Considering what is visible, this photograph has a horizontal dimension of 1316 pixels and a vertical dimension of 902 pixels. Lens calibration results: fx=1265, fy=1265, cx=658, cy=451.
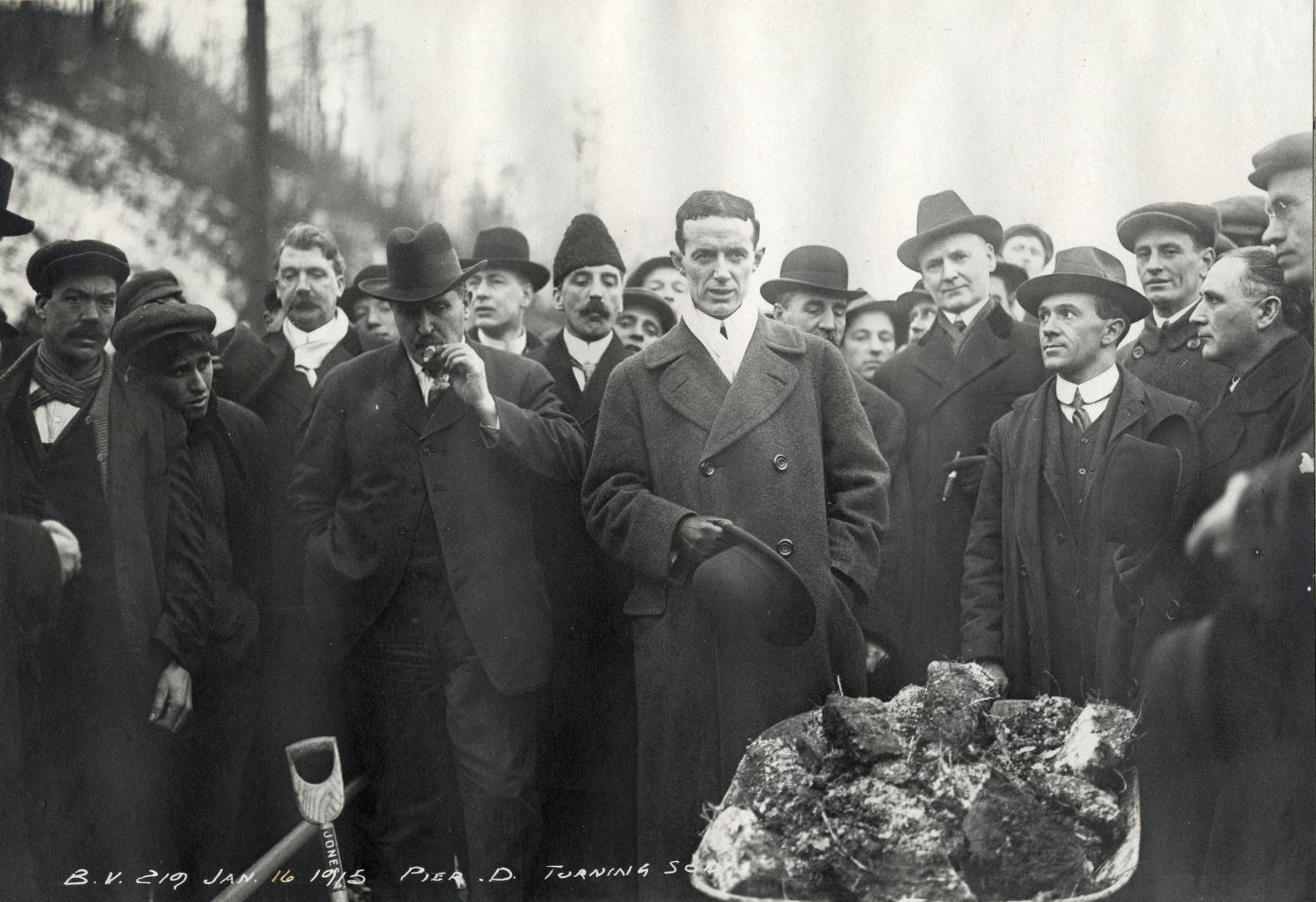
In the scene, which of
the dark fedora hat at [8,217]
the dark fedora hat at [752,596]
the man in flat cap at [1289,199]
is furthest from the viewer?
the man in flat cap at [1289,199]

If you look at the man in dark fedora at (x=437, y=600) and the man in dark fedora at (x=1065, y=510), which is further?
the man in dark fedora at (x=1065, y=510)

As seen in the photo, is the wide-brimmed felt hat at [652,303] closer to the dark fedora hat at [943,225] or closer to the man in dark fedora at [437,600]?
the man in dark fedora at [437,600]

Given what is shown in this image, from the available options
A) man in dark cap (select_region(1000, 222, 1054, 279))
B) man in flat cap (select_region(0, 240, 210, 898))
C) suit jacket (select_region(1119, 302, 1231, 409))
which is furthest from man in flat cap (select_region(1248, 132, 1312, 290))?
man in flat cap (select_region(0, 240, 210, 898))

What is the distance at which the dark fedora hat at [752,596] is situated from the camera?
4406 millimetres

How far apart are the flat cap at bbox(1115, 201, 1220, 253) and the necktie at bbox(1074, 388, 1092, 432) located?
1.97ft

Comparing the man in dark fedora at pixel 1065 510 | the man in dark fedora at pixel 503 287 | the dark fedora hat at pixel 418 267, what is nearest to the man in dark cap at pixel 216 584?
the dark fedora hat at pixel 418 267

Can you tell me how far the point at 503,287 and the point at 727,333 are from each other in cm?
84

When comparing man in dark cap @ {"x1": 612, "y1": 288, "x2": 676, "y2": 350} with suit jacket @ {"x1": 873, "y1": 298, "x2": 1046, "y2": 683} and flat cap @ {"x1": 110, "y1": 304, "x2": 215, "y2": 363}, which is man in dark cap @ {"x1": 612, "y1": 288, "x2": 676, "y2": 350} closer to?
suit jacket @ {"x1": 873, "y1": 298, "x2": 1046, "y2": 683}

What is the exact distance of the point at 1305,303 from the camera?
4723 millimetres

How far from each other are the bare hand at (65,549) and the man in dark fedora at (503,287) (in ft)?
5.25

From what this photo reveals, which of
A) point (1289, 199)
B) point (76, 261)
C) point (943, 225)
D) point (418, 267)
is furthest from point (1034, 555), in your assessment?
point (76, 261)

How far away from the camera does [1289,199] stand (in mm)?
4762

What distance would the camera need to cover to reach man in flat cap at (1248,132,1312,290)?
473 centimetres

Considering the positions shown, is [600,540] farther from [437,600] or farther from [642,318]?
[642,318]
